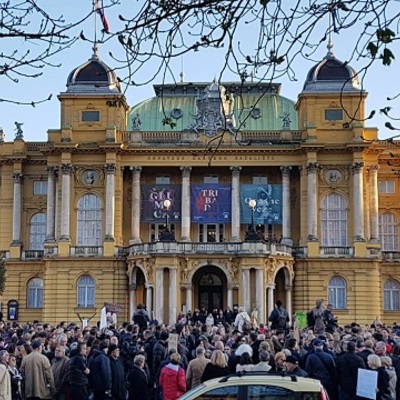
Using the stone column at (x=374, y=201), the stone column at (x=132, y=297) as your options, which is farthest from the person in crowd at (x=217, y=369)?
the stone column at (x=374, y=201)

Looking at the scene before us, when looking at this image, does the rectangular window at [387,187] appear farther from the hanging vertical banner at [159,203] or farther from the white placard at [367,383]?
the white placard at [367,383]

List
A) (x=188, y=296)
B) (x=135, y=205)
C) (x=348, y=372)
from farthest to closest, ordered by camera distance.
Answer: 1. (x=135, y=205)
2. (x=188, y=296)
3. (x=348, y=372)

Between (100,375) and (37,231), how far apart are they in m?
45.0

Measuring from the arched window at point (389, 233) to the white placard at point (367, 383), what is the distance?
46050 mm

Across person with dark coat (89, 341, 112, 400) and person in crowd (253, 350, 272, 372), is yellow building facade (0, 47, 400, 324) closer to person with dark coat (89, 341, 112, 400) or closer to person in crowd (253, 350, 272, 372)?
person with dark coat (89, 341, 112, 400)

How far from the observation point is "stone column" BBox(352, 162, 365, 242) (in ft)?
189

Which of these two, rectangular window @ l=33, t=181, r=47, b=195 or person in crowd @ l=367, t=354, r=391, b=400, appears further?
rectangular window @ l=33, t=181, r=47, b=195

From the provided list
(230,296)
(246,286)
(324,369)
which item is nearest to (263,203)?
(246,286)

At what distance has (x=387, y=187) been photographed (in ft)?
204

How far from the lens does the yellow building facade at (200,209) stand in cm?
5741

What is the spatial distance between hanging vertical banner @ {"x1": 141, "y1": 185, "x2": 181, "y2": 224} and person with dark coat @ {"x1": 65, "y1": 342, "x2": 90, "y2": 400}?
4111 cm

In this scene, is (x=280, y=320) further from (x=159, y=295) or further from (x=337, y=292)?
(x=337, y=292)

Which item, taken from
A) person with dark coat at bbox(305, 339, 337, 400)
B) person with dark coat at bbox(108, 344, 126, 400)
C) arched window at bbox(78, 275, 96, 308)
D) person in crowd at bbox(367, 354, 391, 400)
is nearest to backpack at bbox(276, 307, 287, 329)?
person with dark coat at bbox(305, 339, 337, 400)

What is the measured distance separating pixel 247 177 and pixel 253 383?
162 feet
